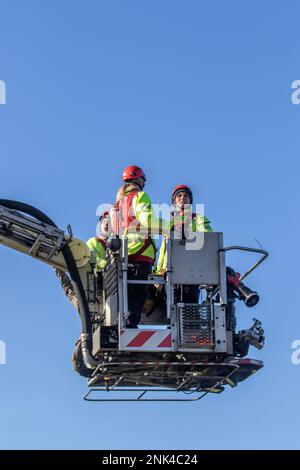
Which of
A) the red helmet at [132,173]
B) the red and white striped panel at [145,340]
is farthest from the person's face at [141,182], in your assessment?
the red and white striped panel at [145,340]

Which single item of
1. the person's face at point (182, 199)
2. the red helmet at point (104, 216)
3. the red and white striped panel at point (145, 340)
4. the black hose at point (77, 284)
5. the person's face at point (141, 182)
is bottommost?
the red and white striped panel at point (145, 340)

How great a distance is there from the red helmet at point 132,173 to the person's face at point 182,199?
26.5 inches

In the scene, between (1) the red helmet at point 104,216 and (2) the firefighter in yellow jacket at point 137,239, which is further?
(1) the red helmet at point 104,216

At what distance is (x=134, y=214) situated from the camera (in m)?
18.3

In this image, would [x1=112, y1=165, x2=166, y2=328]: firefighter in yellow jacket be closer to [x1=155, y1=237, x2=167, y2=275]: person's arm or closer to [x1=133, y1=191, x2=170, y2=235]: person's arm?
[x1=133, y1=191, x2=170, y2=235]: person's arm

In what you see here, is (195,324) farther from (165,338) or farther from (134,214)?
(134,214)

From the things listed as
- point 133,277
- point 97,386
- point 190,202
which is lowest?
point 97,386

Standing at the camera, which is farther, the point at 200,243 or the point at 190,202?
the point at 190,202

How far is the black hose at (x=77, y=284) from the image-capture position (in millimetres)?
18266

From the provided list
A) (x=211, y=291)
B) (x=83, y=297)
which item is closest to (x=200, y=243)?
(x=211, y=291)

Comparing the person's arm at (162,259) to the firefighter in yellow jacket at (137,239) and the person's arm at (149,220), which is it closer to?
Answer: the firefighter in yellow jacket at (137,239)

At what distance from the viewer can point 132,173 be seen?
1881 centimetres

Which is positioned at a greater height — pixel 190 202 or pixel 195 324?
pixel 190 202

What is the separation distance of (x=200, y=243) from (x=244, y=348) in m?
1.67
